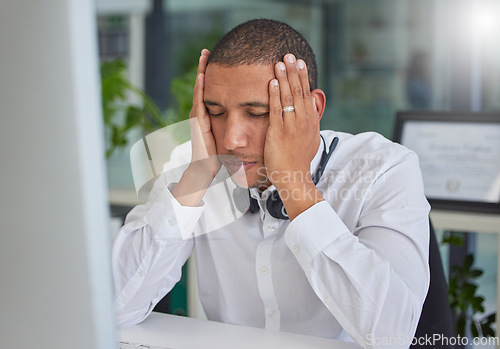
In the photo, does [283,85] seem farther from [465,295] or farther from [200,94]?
[465,295]

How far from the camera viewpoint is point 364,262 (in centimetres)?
83

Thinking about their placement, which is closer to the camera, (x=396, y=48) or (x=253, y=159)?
(x=253, y=159)

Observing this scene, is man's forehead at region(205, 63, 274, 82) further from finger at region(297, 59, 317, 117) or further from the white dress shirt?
the white dress shirt

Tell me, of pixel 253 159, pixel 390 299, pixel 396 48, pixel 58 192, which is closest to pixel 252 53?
pixel 253 159

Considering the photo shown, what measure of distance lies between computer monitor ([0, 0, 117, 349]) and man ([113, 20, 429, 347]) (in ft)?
1.37

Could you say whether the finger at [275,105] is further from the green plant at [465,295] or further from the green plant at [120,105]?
the green plant at [120,105]

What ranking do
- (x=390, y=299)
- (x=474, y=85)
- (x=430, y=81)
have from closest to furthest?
1. (x=390, y=299)
2. (x=474, y=85)
3. (x=430, y=81)

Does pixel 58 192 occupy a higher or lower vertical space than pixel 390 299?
higher

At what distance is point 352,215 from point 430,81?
1.53 m

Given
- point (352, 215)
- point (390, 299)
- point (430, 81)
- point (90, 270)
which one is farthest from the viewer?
point (430, 81)

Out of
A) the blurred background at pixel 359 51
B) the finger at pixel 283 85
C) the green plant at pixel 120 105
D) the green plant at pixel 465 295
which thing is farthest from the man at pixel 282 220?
the green plant at pixel 120 105

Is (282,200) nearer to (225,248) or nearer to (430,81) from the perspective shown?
(225,248)

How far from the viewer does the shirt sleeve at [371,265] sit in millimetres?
816

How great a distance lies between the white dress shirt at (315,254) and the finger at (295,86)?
0.33 ft
